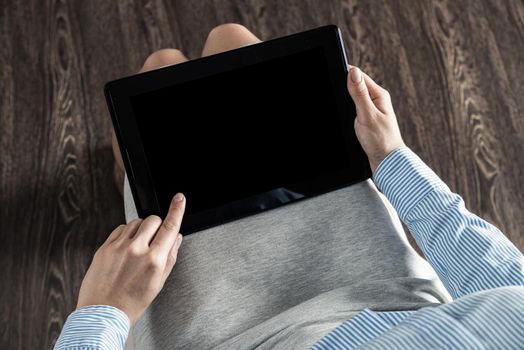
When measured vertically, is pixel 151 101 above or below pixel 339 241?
above

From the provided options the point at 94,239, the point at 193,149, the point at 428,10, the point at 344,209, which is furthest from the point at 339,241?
the point at 428,10

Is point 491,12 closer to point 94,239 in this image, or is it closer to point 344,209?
point 344,209

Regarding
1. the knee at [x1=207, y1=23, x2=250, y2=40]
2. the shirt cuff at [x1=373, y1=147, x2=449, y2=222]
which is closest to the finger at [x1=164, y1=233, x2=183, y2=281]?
the shirt cuff at [x1=373, y1=147, x2=449, y2=222]

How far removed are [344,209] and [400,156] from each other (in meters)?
0.13

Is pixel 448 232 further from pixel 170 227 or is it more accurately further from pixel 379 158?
pixel 170 227

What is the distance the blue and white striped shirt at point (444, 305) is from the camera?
1.50ft

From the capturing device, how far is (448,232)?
730 millimetres

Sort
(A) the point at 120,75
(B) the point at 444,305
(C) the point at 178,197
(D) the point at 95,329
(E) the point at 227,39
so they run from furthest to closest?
1. (A) the point at 120,75
2. (E) the point at 227,39
3. (C) the point at 178,197
4. (D) the point at 95,329
5. (B) the point at 444,305

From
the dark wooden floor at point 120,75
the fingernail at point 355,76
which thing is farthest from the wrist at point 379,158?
the dark wooden floor at point 120,75

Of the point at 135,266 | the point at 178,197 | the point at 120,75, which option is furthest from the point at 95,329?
the point at 120,75

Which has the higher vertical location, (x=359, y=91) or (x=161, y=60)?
(x=161, y=60)

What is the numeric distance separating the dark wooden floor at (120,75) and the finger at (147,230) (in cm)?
53

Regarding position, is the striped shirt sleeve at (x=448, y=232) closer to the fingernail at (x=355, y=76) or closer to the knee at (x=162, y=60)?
the fingernail at (x=355, y=76)

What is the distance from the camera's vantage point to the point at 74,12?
1451 mm
